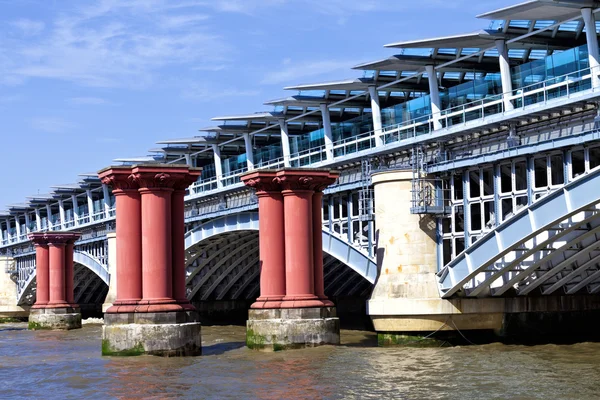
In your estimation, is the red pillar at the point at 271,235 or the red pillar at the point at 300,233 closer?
the red pillar at the point at 300,233

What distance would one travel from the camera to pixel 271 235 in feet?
135

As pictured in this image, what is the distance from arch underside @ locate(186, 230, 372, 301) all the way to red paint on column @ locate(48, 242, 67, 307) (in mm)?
9262

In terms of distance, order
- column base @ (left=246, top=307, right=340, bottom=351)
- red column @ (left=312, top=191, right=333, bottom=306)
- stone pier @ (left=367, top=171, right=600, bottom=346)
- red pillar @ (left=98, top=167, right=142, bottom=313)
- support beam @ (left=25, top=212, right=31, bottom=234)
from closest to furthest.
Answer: red pillar @ (left=98, top=167, right=142, bottom=313), column base @ (left=246, top=307, right=340, bottom=351), stone pier @ (left=367, top=171, right=600, bottom=346), red column @ (left=312, top=191, right=333, bottom=306), support beam @ (left=25, top=212, right=31, bottom=234)

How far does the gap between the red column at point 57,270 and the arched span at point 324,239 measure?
14599 millimetres

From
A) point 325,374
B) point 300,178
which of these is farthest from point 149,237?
point 325,374

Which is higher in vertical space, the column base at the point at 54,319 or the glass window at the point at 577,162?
the glass window at the point at 577,162

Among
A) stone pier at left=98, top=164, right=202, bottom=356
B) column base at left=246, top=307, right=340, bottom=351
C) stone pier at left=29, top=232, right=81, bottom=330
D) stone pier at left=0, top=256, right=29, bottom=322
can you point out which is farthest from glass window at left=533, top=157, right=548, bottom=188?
stone pier at left=0, top=256, right=29, bottom=322

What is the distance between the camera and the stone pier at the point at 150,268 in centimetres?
3656

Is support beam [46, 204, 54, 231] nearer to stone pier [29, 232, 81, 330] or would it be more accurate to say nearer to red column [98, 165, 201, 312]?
stone pier [29, 232, 81, 330]

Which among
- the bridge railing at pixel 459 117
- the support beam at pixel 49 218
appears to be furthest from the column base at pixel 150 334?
the support beam at pixel 49 218

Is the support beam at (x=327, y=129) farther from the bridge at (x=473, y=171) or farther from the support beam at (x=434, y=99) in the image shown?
the support beam at (x=434, y=99)

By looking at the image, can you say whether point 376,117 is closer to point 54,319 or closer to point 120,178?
point 120,178

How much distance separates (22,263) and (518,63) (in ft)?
215

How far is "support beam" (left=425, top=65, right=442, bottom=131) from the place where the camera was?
1639 inches
